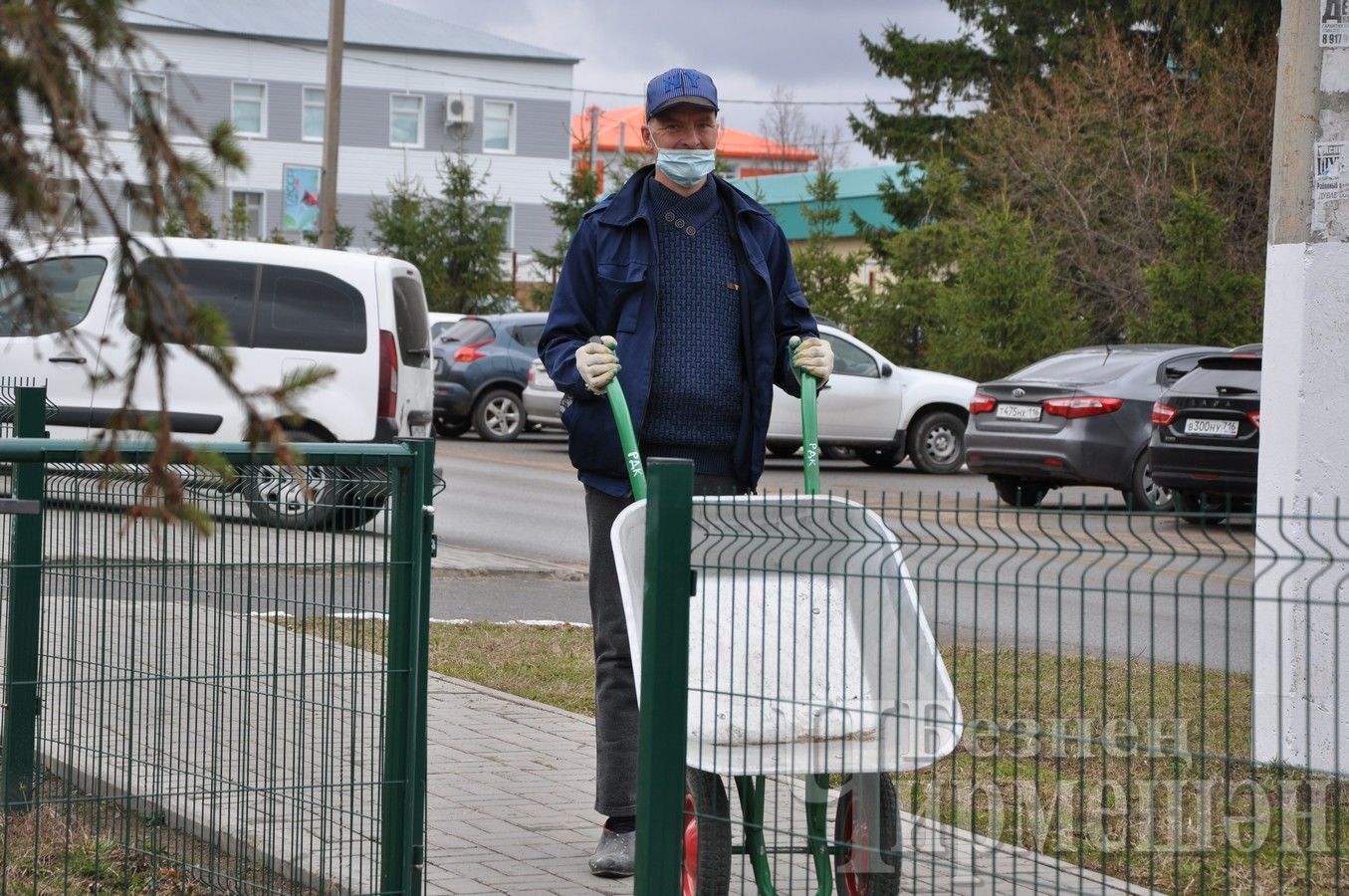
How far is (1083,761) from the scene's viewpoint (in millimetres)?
3072

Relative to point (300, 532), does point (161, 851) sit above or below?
below

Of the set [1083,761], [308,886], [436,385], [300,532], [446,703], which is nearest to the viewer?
[1083,761]

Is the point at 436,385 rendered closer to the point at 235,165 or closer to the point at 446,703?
the point at 446,703

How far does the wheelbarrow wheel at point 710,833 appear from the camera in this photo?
367cm

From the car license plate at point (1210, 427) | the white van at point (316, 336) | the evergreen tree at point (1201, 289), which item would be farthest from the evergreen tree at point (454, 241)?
the car license plate at point (1210, 427)

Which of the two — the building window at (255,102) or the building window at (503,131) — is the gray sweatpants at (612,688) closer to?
the building window at (255,102)

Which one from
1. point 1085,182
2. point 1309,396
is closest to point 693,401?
point 1309,396

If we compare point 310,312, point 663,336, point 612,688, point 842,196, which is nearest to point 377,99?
point 842,196

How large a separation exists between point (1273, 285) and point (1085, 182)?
77.9ft

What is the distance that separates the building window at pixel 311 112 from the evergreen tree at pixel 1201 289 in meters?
41.5

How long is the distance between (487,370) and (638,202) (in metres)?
19.6

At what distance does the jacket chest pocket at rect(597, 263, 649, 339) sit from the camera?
4539mm

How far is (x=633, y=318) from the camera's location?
4555 millimetres

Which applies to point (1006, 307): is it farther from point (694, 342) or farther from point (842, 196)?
point (842, 196)
